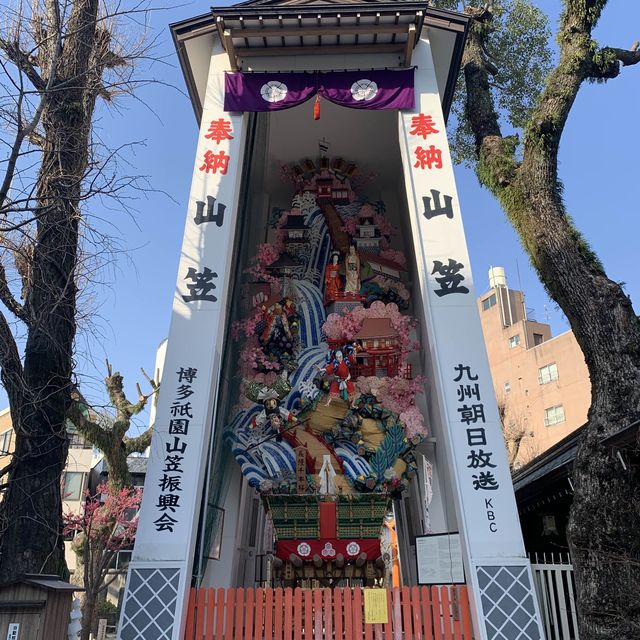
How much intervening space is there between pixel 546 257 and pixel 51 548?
6.17 meters

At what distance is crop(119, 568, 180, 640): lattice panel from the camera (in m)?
6.16

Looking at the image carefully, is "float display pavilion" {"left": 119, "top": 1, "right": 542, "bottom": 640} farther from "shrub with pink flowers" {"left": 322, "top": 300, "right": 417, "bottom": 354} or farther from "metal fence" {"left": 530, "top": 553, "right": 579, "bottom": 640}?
"metal fence" {"left": 530, "top": 553, "right": 579, "bottom": 640}

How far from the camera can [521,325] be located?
34.1 metres

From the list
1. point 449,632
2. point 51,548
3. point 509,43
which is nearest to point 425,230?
point 449,632

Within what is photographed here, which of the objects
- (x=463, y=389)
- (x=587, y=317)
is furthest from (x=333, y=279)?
(x=587, y=317)

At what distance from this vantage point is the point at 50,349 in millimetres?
5703

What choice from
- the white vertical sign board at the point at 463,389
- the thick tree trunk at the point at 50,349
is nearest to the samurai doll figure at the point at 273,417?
the white vertical sign board at the point at 463,389

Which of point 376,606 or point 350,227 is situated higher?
point 350,227

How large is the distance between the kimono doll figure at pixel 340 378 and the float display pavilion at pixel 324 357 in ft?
0.11

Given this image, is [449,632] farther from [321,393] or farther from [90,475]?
→ [90,475]

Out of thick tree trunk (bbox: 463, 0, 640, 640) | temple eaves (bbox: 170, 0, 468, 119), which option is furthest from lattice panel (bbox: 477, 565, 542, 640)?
temple eaves (bbox: 170, 0, 468, 119)

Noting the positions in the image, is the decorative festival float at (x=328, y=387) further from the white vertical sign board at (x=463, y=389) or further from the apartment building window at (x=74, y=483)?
the apartment building window at (x=74, y=483)

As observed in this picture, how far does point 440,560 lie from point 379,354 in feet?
14.0

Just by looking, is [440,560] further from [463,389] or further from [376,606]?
[463,389]
